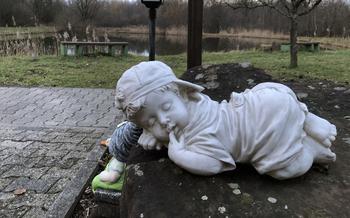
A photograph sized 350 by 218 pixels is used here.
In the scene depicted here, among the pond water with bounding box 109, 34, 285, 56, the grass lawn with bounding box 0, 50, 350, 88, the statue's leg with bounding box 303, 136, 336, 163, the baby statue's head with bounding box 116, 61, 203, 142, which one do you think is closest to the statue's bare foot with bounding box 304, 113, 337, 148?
the statue's leg with bounding box 303, 136, 336, 163

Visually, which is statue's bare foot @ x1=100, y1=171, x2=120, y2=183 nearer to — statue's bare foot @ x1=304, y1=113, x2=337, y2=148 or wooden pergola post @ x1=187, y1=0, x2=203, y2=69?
statue's bare foot @ x1=304, y1=113, x2=337, y2=148

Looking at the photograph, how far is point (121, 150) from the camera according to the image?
7.73ft

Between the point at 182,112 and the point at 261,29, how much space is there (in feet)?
79.2

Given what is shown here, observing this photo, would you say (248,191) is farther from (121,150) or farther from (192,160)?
(121,150)

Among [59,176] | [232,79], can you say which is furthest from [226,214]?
[59,176]

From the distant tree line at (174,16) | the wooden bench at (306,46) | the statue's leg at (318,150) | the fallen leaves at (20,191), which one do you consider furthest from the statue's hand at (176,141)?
the distant tree line at (174,16)

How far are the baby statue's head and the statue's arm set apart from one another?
0.22ft

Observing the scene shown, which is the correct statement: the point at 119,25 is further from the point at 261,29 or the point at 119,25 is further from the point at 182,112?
the point at 182,112

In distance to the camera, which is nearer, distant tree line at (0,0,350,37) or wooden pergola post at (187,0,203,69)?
wooden pergola post at (187,0,203,69)

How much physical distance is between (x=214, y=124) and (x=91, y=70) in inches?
298

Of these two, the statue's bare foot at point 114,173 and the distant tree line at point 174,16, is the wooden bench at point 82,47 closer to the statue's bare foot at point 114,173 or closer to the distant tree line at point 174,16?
the distant tree line at point 174,16

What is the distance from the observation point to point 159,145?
1919 millimetres

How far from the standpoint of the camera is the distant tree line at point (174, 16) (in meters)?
23.5

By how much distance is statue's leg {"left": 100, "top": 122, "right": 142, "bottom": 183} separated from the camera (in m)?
2.33
